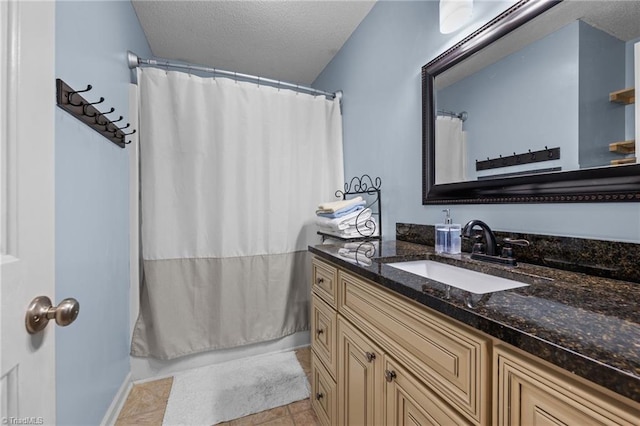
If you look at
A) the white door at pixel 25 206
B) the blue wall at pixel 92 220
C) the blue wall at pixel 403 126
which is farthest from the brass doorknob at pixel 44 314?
the blue wall at pixel 403 126

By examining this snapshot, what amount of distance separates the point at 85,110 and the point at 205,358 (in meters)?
1.62

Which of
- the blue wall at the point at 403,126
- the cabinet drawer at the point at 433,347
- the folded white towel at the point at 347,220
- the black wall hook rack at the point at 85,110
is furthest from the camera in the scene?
the folded white towel at the point at 347,220

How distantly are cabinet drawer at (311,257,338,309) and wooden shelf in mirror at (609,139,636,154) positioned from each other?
934 mm

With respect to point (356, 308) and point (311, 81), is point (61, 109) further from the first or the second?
point (311, 81)

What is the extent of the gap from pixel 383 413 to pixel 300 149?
1730 mm

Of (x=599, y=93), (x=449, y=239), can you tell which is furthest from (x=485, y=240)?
(x=599, y=93)

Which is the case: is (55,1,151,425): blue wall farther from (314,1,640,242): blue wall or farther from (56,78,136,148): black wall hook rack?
(314,1,640,242): blue wall

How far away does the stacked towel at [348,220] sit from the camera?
1.66 meters

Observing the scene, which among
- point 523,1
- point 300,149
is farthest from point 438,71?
point 300,149

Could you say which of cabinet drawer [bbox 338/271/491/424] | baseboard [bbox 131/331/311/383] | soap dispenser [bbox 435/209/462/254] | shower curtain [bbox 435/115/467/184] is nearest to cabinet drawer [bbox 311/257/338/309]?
cabinet drawer [bbox 338/271/491/424]

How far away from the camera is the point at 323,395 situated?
4.32 ft

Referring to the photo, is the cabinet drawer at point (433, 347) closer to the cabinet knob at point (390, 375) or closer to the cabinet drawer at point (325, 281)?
the cabinet knob at point (390, 375)

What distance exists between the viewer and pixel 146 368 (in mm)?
1751

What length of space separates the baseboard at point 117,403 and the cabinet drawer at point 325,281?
118 cm
